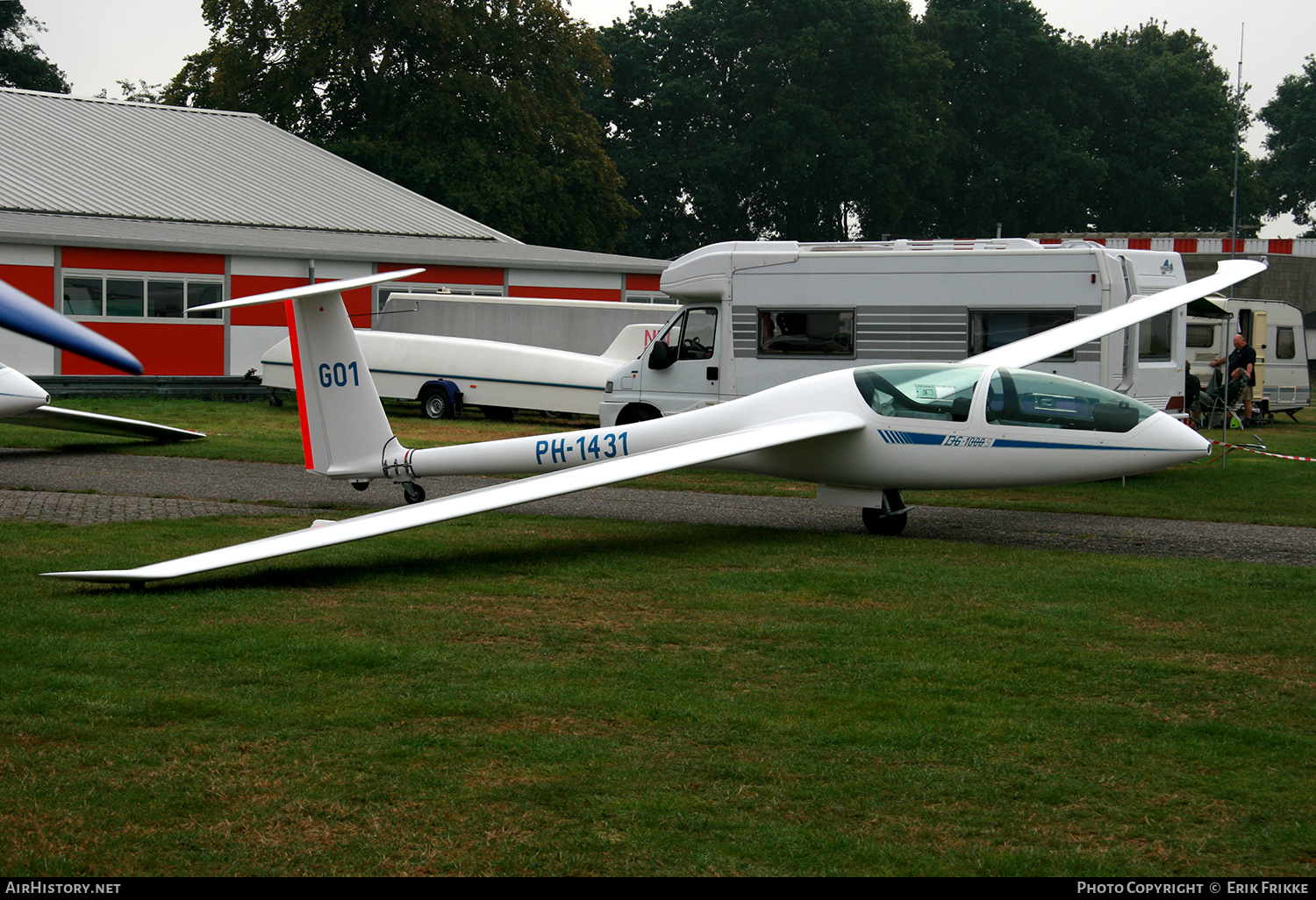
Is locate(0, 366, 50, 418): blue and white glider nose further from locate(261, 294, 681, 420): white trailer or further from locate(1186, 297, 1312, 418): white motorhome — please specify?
locate(1186, 297, 1312, 418): white motorhome

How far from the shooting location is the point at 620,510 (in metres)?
13.9

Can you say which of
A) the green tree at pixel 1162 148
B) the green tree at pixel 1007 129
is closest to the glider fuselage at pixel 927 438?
the green tree at pixel 1007 129

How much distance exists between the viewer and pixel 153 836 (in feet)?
14.9

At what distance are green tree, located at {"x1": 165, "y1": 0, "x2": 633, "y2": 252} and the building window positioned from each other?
21.7 metres

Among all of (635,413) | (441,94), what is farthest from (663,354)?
(441,94)

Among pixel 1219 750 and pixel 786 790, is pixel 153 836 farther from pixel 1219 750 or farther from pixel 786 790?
pixel 1219 750

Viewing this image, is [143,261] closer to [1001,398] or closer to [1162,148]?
[1001,398]

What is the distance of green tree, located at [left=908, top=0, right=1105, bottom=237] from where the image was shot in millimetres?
71500

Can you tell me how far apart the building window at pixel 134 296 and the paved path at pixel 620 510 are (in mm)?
13972

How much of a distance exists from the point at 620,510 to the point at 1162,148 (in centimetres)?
7075

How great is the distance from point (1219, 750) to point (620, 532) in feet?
23.5

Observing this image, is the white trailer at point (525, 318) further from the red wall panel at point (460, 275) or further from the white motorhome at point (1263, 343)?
the white motorhome at point (1263, 343)

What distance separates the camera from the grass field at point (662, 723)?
14.7 ft

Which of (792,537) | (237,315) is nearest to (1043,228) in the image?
(237,315)
